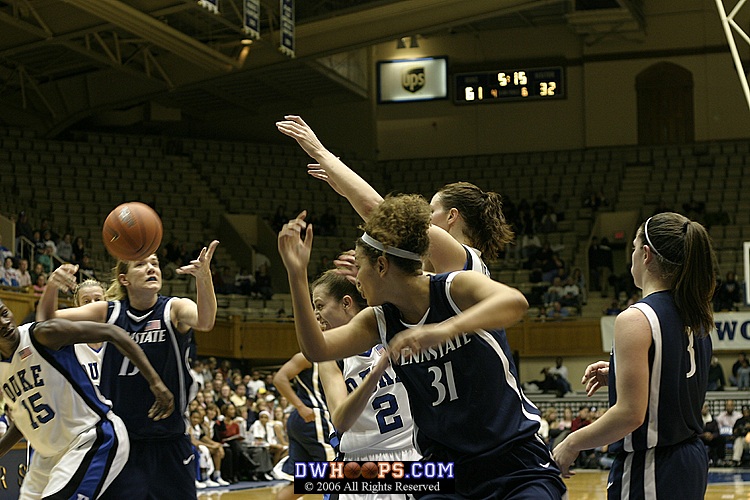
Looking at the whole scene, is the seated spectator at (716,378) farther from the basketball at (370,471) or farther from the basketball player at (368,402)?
the basketball at (370,471)

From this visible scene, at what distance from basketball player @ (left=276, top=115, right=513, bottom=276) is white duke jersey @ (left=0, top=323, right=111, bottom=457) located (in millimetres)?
1580

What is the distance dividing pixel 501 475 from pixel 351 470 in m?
0.52

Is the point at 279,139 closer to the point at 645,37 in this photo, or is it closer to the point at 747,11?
the point at 645,37

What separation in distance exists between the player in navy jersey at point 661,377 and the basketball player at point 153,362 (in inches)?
86.3

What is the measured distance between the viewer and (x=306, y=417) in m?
6.66

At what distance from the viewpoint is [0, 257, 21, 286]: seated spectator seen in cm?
1697

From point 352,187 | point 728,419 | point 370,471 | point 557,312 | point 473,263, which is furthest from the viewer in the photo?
point 557,312

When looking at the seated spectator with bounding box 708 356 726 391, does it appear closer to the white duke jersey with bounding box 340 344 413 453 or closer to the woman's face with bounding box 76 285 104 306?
the woman's face with bounding box 76 285 104 306

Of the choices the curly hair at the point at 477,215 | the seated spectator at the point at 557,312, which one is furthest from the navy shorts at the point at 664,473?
the seated spectator at the point at 557,312

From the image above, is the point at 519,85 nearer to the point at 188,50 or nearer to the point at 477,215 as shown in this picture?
the point at 188,50

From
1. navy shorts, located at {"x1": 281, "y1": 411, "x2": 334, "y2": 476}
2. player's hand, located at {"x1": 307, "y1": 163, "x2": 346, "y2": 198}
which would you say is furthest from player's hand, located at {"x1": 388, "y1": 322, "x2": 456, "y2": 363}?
navy shorts, located at {"x1": 281, "y1": 411, "x2": 334, "y2": 476}

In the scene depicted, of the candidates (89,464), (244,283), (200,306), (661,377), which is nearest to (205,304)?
(200,306)

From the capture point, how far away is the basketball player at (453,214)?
3.87 metres

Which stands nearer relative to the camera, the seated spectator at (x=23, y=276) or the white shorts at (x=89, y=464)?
the white shorts at (x=89, y=464)
